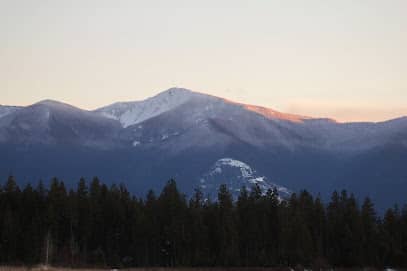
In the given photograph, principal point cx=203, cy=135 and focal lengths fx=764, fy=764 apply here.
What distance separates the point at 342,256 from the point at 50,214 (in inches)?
2061

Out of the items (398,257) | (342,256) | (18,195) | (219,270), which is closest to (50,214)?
(18,195)

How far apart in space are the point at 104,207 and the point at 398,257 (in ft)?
175

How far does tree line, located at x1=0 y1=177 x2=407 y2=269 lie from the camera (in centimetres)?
12850

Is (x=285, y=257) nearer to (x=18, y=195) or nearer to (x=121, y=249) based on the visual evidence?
(x=121, y=249)

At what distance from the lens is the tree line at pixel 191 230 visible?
128m

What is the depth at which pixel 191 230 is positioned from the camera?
13362cm

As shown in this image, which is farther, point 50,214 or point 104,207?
point 104,207

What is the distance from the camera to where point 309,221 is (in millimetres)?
138875

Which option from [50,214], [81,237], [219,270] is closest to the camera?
[219,270]

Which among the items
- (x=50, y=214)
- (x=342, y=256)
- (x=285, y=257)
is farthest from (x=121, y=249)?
(x=342, y=256)

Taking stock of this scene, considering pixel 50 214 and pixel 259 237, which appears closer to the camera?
pixel 50 214

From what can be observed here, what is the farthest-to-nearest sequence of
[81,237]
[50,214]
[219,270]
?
[81,237] → [50,214] → [219,270]

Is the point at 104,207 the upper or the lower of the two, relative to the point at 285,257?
upper

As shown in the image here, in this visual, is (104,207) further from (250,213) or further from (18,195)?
(250,213)
